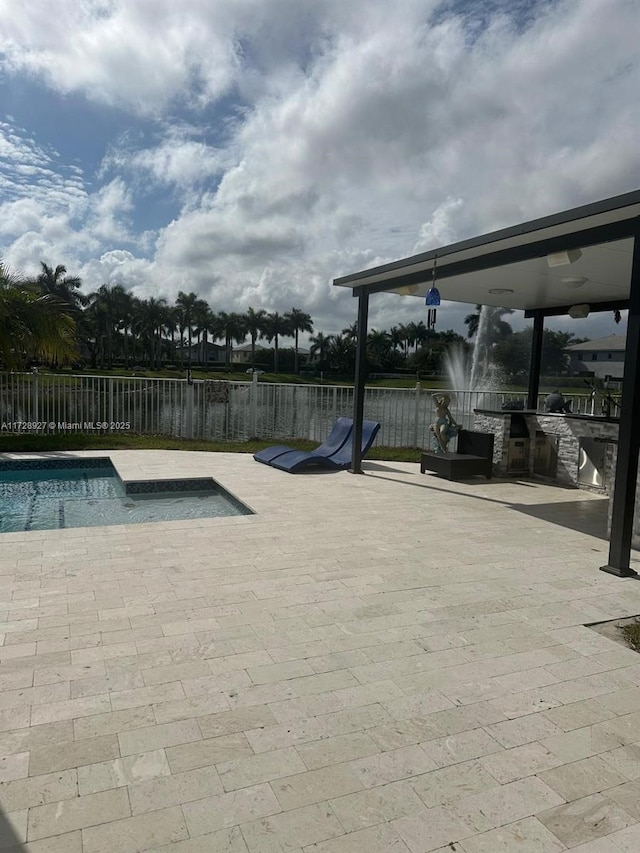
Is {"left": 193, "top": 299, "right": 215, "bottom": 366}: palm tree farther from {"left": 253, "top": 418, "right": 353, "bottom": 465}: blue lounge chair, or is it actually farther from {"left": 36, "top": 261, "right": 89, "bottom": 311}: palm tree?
{"left": 253, "top": 418, "right": 353, "bottom": 465}: blue lounge chair

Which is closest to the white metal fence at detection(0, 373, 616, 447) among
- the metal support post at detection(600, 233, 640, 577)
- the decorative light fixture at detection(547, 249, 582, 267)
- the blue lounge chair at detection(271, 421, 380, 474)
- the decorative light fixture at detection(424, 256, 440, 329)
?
the blue lounge chair at detection(271, 421, 380, 474)

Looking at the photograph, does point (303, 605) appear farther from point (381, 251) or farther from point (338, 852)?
point (381, 251)

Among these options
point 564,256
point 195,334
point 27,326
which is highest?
point 195,334

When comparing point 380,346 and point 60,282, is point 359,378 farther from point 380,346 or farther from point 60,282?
point 380,346

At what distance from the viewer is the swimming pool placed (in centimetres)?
630

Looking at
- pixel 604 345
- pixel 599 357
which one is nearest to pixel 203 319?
pixel 599 357

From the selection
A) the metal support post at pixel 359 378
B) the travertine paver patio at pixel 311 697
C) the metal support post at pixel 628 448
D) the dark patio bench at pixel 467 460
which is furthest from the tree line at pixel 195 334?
the travertine paver patio at pixel 311 697

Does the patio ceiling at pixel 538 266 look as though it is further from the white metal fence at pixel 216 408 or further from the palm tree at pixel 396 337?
the palm tree at pixel 396 337

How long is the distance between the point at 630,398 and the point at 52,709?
13.8 ft

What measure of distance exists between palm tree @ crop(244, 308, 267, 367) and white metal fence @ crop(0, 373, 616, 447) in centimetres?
6043

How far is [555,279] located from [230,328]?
66204mm

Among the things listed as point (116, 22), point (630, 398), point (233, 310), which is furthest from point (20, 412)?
point (233, 310)

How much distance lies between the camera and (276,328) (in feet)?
242

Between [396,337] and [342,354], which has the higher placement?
[396,337]
